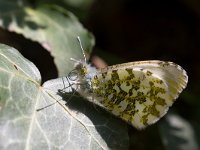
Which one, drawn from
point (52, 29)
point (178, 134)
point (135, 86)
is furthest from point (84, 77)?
point (178, 134)

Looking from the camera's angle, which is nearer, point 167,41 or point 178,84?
point 178,84

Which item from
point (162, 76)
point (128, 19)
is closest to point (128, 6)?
point (128, 19)

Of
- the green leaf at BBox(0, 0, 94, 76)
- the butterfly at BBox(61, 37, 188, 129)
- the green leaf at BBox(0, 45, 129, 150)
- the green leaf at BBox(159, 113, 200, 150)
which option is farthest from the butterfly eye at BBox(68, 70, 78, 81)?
the green leaf at BBox(159, 113, 200, 150)

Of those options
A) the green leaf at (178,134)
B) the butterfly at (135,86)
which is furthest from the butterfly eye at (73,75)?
the green leaf at (178,134)

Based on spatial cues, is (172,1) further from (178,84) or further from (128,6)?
(178,84)

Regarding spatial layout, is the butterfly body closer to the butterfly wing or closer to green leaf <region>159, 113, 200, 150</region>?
the butterfly wing

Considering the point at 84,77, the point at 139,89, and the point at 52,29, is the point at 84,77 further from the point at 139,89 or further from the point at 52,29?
the point at 52,29

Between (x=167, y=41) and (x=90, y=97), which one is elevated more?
(x=90, y=97)
